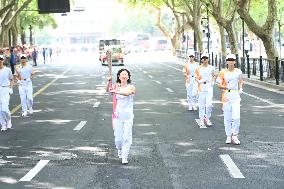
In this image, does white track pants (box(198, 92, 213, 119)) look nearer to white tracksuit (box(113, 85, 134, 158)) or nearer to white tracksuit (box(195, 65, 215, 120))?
white tracksuit (box(195, 65, 215, 120))

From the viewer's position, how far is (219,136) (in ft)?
41.1

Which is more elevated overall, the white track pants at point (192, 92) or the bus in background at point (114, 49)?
the bus in background at point (114, 49)

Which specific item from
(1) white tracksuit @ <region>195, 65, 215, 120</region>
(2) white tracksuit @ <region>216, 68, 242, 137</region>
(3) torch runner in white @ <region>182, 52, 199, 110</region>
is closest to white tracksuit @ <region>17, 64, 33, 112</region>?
(3) torch runner in white @ <region>182, 52, 199, 110</region>

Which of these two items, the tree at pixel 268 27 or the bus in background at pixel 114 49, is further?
the bus in background at pixel 114 49

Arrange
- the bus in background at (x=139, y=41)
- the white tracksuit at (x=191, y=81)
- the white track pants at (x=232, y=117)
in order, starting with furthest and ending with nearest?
the bus in background at (x=139, y=41) → the white tracksuit at (x=191, y=81) → the white track pants at (x=232, y=117)

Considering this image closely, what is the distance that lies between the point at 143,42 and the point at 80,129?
119224mm

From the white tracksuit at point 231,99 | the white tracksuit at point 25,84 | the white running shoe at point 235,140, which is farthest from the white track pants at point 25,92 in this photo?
the white running shoe at point 235,140

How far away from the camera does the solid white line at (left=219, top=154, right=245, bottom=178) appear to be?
8727 mm

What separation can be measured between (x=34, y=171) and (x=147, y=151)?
2.49 m

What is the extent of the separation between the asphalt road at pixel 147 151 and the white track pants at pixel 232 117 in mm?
327

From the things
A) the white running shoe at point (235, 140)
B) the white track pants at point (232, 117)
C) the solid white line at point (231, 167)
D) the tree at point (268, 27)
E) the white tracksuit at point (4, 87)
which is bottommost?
the solid white line at point (231, 167)

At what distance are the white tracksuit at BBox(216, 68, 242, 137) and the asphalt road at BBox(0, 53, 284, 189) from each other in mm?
435

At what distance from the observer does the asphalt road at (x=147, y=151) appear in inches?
336

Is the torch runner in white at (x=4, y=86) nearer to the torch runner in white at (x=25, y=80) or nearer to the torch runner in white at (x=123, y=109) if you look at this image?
the torch runner in white at (x=25, y=80)
